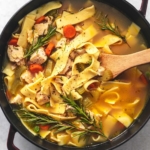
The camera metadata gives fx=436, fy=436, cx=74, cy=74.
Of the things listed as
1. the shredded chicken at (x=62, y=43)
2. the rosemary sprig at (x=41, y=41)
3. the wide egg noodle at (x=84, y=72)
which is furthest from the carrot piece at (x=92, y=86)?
the rosemary sprig at (x=41, y=41)

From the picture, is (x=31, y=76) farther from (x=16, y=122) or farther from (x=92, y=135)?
(x=92, y=135)

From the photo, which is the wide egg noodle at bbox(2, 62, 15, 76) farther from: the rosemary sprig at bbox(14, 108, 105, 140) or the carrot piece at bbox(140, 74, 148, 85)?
the carrot piece at bbox(140, 74, 148, 85)

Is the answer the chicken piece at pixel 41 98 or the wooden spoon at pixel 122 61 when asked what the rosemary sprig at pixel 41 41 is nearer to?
the chicken piece at pixel 41 98

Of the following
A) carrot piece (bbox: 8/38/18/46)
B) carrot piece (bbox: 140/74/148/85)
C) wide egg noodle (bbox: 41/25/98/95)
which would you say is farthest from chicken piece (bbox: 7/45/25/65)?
carrot piece (bbox: 140/74/148/85)

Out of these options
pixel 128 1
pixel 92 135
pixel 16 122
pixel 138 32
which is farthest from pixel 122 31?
pixel 16 122

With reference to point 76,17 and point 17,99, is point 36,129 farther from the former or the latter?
point 76,17

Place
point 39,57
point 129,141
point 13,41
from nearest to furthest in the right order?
1. point 39,57
2. point 13,41
3. point 129,141

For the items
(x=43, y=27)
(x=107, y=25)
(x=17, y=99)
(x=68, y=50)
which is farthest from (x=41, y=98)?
(x=107, y=25)
